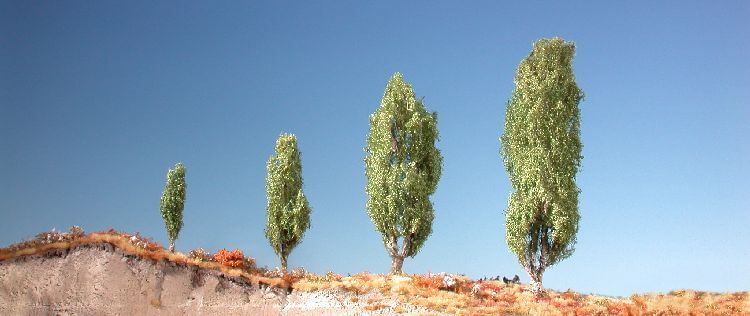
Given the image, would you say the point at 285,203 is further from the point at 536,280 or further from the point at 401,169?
the point at 536,280

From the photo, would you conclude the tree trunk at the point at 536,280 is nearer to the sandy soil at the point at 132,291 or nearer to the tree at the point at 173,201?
the sandy soil at the point at 132,291

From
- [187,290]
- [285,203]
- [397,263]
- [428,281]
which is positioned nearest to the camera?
[187,290]

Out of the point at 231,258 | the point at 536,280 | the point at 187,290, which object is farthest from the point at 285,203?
the point at 536,280

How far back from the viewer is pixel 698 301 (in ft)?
127

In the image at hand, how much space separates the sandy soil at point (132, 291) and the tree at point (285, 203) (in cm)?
929

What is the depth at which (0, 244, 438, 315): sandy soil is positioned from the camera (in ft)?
100

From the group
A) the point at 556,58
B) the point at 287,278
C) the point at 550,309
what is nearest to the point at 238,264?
the point at 287,278

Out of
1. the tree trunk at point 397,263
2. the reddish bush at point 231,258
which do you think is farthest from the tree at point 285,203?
the tree trunk at point 397,263

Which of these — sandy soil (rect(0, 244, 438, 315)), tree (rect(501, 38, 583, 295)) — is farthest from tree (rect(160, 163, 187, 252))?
tree (rect(501, 38, 583, 295))

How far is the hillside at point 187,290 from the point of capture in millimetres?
30391

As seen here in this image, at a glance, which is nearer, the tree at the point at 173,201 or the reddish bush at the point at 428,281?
the reddish bush at the point at 428,281

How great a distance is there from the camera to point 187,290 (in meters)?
32.0

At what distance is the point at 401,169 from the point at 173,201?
57.6 ft

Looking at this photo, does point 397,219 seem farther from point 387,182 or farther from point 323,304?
point 323,304
